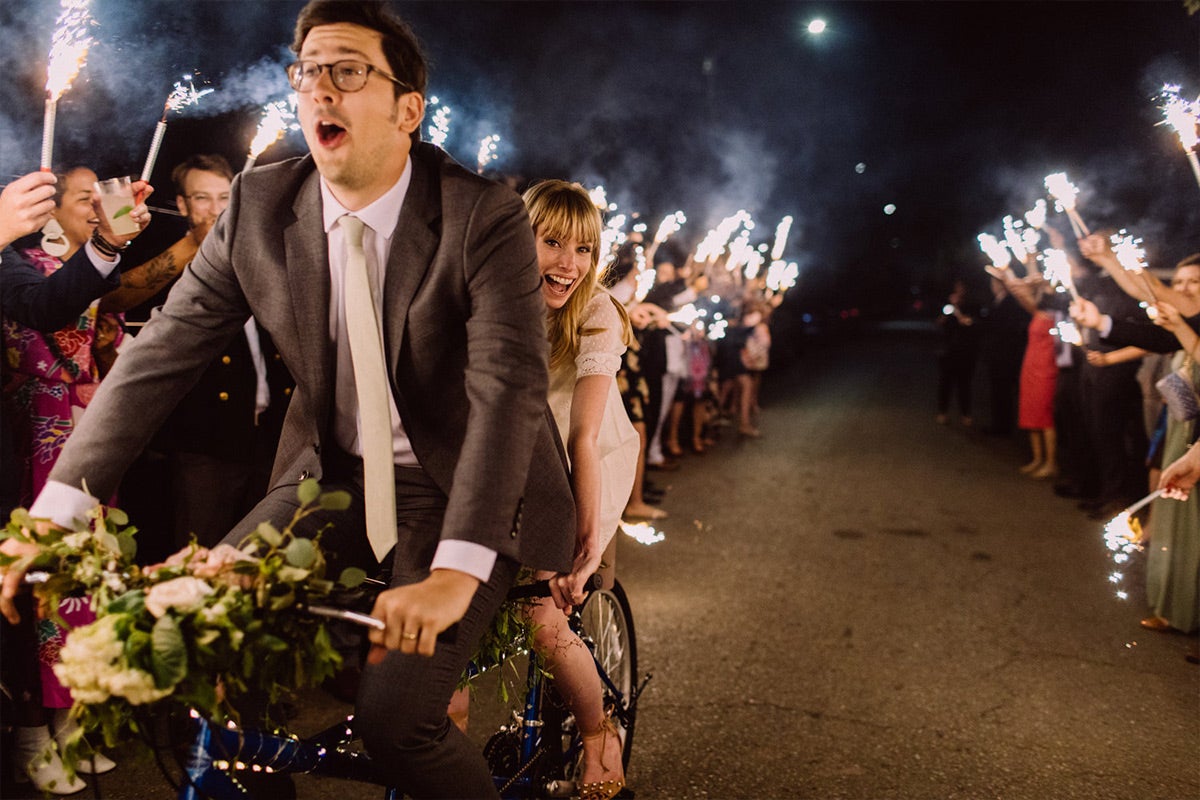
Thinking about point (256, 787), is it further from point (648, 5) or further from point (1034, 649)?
point (648, 5)

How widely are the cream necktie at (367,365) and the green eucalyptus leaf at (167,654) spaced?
24.3 inches

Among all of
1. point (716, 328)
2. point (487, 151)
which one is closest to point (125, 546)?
point (487, 151)

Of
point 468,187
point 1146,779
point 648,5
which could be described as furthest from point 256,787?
point 648,5

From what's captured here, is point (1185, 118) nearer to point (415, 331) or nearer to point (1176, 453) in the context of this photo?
point (1176, 453)

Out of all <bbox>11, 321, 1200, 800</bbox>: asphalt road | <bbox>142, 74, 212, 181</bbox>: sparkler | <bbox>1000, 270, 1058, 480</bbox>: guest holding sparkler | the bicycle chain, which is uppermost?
<bbox>142, 74, 212, 181</bbox>: sparkler

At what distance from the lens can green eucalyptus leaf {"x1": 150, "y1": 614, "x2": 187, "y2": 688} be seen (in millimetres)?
1673

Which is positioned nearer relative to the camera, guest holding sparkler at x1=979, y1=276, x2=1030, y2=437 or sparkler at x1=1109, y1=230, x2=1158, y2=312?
sparkler at x1=1109, y1=230, x2=1158, y2=312

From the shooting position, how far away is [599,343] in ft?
10.5

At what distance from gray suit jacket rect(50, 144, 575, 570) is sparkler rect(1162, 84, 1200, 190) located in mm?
3646

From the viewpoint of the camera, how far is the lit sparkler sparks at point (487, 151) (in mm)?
7906

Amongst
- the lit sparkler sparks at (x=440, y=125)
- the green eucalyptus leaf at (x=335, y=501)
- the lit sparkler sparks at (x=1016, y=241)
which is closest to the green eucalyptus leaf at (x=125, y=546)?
the green eucalyptus leaf at (x=335, y=501)

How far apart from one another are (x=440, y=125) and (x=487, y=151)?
1478mm

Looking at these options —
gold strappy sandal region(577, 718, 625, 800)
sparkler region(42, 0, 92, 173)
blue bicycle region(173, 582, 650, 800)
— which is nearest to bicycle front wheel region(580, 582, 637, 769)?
blue bicycle region(173, 582, 650, 800)

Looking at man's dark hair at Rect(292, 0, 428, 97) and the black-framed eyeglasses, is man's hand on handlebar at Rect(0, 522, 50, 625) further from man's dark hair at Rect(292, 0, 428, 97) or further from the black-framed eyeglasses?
man's dark hair at Rect(292, 0, 428, 97)
